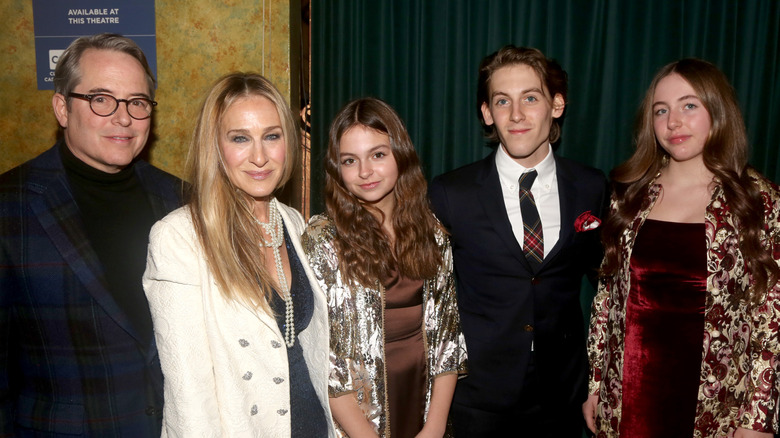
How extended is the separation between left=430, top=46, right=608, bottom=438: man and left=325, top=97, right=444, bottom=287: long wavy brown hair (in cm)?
24

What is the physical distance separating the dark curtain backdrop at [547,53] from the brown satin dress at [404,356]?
1.00m

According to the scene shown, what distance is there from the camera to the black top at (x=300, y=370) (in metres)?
1.55

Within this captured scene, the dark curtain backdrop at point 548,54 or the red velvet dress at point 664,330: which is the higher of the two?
the dark curtain backdrop at point 548,54

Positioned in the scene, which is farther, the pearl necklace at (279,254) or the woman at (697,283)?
the woman at (697,283)

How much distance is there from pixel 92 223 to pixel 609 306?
2.02 meters

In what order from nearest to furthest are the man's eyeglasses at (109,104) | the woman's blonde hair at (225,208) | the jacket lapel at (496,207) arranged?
the woman's blonde hair at (225,208) < the man's eyeglasses at (109,104) < the jacket lapel at (496,207)

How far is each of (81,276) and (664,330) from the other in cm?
205

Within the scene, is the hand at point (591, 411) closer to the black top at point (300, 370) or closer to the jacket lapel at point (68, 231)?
the black top at point (300, 370)

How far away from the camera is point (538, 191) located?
2.10 metres

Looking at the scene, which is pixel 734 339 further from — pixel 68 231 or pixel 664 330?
pixel 68 231

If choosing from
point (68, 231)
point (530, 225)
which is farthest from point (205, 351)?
point (530, 225)

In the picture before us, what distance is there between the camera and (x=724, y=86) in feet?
6.07

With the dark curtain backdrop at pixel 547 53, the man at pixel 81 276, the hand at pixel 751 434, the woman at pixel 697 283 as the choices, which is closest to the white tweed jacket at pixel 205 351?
the man at pixel 81 276

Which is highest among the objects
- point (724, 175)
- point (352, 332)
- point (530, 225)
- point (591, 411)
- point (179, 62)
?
Answer: point (179, 62)
